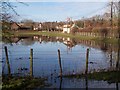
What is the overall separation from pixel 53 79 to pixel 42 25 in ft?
519

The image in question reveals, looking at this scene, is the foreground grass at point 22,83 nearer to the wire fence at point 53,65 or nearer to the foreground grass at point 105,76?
the wire fence at point 53,65

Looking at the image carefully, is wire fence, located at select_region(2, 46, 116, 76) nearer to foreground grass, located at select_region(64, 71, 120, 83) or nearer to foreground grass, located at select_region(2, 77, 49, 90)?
foreground grass, located at select_region(64, 71, 120, 83)

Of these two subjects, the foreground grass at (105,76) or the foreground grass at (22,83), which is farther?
the foreground grass at (105,76)

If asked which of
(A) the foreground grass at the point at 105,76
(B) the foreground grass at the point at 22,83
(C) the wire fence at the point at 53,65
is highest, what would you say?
(B) the foreground grass at the point at 22,83

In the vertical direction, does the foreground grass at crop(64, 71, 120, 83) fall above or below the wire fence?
above

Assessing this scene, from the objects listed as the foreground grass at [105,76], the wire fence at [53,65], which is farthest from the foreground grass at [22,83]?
the foreground grass at [105,76]

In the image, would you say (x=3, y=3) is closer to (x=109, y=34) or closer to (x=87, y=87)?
(x=87, y=87)

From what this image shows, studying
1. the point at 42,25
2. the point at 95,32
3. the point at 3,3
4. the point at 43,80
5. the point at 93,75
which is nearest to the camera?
the point at 3,3

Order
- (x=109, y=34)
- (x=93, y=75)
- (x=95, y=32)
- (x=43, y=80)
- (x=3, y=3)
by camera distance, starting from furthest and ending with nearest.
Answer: (x=95, y=32)
(x=109, y=34)
(x=93, y=75)
(x=43, y=80)
(x=3, y=3)

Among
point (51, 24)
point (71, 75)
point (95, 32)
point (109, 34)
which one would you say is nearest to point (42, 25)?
point (51, 24)

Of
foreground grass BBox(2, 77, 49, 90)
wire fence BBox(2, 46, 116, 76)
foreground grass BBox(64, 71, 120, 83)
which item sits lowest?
wire fence BBox(2, 46, 116, 76)

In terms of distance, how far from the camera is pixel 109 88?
1391cm

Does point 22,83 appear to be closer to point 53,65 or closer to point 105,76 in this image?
point 105,76

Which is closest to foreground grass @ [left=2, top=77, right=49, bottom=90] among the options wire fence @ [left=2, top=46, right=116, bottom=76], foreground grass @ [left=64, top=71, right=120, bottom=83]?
wire fence @ [left=2, top=46, right=116, bottom=76]
